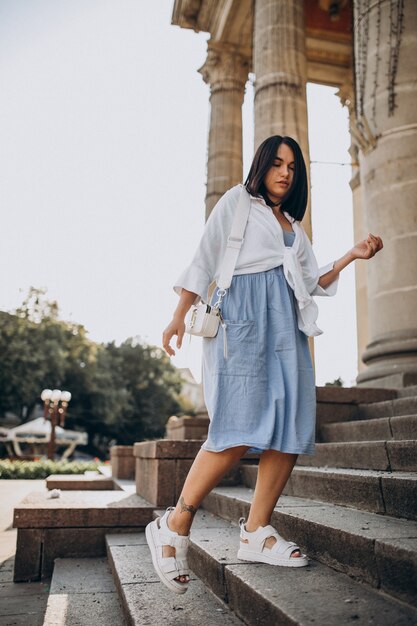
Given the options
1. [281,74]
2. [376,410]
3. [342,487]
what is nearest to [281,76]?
[281,74]

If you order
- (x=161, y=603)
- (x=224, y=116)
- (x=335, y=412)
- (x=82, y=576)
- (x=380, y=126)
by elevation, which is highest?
(x=224, y=116)

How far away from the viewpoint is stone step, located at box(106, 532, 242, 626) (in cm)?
246

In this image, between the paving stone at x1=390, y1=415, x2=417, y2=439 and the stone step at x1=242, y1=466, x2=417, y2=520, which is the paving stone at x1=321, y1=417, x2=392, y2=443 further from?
the stone step at x1=242, y1=466, x2=417, y2=520

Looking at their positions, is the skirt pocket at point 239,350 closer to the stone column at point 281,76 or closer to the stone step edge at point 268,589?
the stone step edge at point 268,589

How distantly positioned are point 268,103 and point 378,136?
285cm

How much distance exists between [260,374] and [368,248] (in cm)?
94

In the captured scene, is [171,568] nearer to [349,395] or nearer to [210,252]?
[210,252]

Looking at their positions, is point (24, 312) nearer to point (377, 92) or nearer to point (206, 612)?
point (377, 92)

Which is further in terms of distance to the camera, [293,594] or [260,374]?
[260,374]

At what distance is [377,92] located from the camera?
21.3 ft

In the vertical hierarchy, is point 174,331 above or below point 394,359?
below

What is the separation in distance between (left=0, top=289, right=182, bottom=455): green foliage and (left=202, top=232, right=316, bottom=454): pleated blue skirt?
33.5m

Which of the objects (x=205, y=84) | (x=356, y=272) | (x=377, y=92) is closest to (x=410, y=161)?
(x=377, y=92)

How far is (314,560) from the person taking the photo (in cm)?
271
